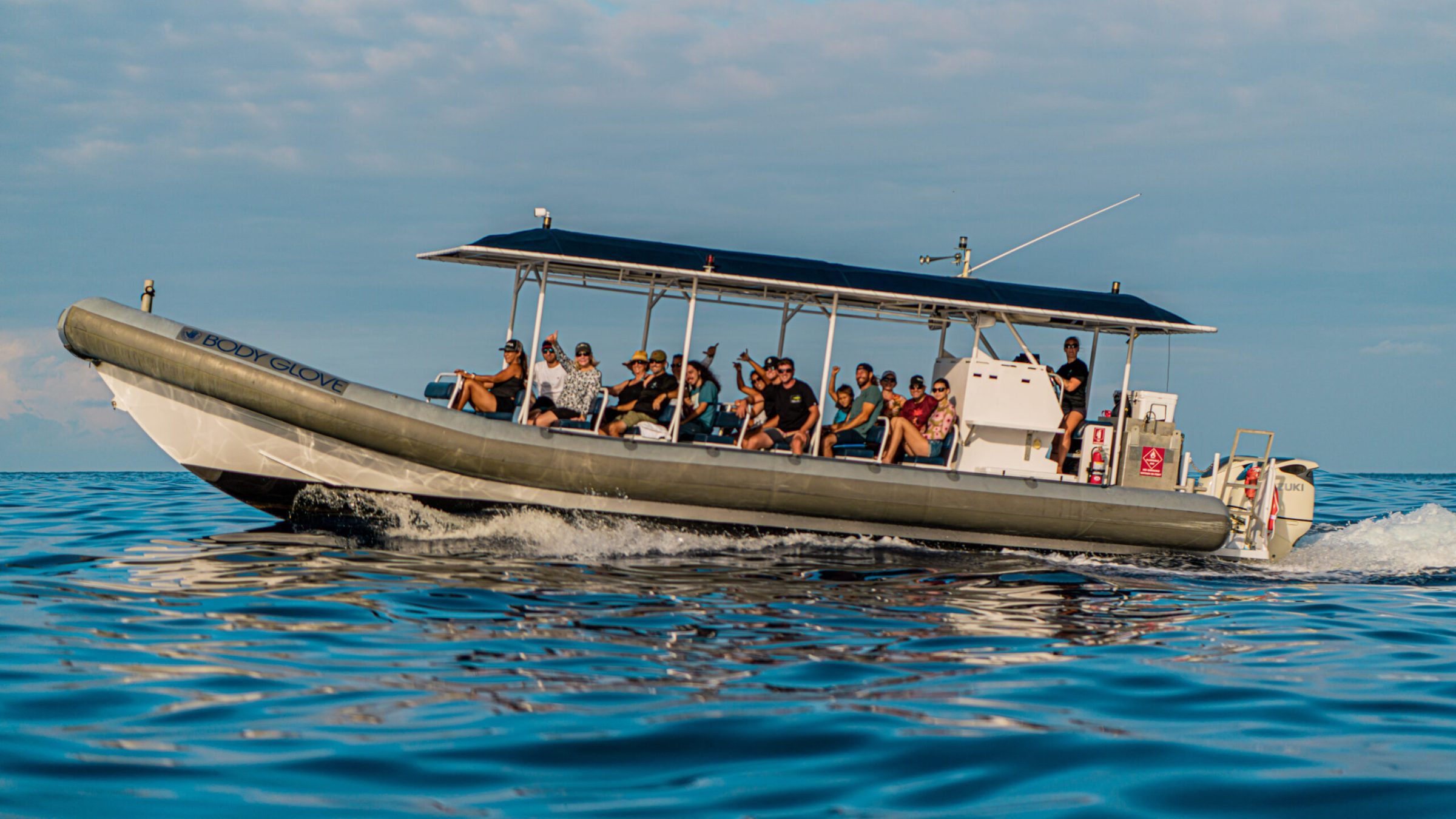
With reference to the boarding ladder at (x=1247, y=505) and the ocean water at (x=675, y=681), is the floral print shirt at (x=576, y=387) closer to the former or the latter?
the ocean water at (x=675, y=681)

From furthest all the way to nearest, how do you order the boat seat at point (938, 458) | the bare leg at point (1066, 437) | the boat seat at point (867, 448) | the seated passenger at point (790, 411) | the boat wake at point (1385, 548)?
the boat wake at point (1385, 548) < the bare leg at point (1066, 437) < the boat seat at point (867, 448) < the boat seat at point (938, 458) < the seated passenger at point (790, 411)

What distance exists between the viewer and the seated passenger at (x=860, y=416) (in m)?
11.0

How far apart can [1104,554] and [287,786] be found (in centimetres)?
877

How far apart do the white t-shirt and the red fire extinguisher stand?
17.6ft

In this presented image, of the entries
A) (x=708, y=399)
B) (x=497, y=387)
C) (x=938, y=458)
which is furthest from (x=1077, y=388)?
(x=497, y=387)

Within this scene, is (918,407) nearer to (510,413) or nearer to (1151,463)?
(1151,463)

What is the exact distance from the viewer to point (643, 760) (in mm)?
4266

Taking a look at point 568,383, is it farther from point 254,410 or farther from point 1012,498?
point 1012,498

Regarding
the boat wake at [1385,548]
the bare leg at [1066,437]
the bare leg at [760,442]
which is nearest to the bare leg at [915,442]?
the bare leg at [760,442]

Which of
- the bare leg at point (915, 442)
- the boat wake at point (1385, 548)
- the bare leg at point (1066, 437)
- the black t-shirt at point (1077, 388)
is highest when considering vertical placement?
the black t-shirt at point (1077, 388)

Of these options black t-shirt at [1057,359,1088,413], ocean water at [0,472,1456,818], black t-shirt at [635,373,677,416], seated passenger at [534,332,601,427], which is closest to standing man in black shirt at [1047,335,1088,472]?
black t-shirt at [1057,359,1088,413]

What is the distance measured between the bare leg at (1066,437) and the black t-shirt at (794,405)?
2636mm

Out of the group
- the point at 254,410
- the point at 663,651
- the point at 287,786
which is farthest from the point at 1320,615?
the point at 254,410

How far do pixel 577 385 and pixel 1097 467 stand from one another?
17.4ft
